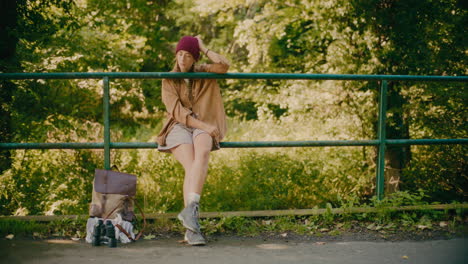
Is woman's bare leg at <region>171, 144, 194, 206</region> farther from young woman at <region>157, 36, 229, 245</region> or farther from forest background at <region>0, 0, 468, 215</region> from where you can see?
forest background at <region>0, 0, 468, 215</region>

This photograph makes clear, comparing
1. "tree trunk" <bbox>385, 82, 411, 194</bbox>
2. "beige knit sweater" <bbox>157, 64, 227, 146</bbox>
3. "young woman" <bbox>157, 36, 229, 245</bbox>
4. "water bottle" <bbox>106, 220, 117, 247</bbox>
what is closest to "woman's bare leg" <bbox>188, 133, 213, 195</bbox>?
"young woman" <bbox>157, 36, 229, 245</bbox>

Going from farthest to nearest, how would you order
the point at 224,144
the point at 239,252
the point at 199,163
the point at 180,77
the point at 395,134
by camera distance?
the point at 395,134
the point at 224,144
the point at 180,77
the point at 199,163
the point at 239,252

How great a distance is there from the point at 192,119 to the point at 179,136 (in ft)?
0.61

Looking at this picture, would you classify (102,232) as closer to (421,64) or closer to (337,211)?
(337,211)

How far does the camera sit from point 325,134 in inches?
276

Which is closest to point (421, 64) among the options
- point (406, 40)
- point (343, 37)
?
point (406, 40)

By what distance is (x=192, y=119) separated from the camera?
383 centimetres

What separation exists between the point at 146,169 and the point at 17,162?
4.94ft

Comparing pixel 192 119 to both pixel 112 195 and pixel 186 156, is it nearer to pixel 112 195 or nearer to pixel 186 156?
pixel 186 156

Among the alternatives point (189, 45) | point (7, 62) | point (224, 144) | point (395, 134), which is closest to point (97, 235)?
point (224, 144)

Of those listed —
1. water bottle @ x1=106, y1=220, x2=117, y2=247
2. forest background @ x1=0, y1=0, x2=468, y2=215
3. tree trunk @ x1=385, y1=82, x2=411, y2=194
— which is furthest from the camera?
tree trunk @ x1=385, y1=82, x2=411, y2=194

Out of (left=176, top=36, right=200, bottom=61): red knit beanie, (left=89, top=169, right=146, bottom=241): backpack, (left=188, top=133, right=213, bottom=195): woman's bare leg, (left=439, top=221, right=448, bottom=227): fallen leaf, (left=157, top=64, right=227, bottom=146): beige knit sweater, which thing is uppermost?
(left=176, top=36, right=200, bottom=61): red knit beanie

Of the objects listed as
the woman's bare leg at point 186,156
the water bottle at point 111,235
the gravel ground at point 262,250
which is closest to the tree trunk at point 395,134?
the gravel ground at point 262,250

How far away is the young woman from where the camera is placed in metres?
3.68
